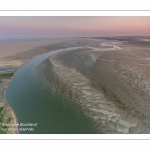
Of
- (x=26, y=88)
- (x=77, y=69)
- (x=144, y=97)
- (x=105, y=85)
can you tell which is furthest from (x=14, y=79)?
(x=144, y=97)

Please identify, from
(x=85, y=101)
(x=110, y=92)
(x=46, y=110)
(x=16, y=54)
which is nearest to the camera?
(x=46, y=110)

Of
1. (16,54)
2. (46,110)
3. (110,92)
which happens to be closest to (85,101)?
(110,92)

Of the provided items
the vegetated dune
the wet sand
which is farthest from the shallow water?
the wet sand

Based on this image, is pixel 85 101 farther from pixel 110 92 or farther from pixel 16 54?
pixel 16 54

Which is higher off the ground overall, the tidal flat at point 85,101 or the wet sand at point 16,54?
the wet sand at point 16,54

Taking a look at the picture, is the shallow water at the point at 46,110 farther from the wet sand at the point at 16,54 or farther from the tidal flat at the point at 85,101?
the wet sand at the point at 16,54

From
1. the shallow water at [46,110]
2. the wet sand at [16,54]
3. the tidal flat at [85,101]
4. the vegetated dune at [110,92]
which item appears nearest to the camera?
the shallow water at [46,110]

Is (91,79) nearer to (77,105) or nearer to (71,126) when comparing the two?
(77,105)

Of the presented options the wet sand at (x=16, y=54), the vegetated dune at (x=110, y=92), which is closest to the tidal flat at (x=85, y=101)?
the vegetated dune at (x=110, y=92)

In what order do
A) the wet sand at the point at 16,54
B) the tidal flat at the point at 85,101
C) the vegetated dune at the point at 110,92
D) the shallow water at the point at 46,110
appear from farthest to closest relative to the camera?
the wet sand at the point at 16,54 < the vegetated dune at the point at 110,92 < the tidal flat at the point at 85,101 < the shallow water at the point at 46,110
